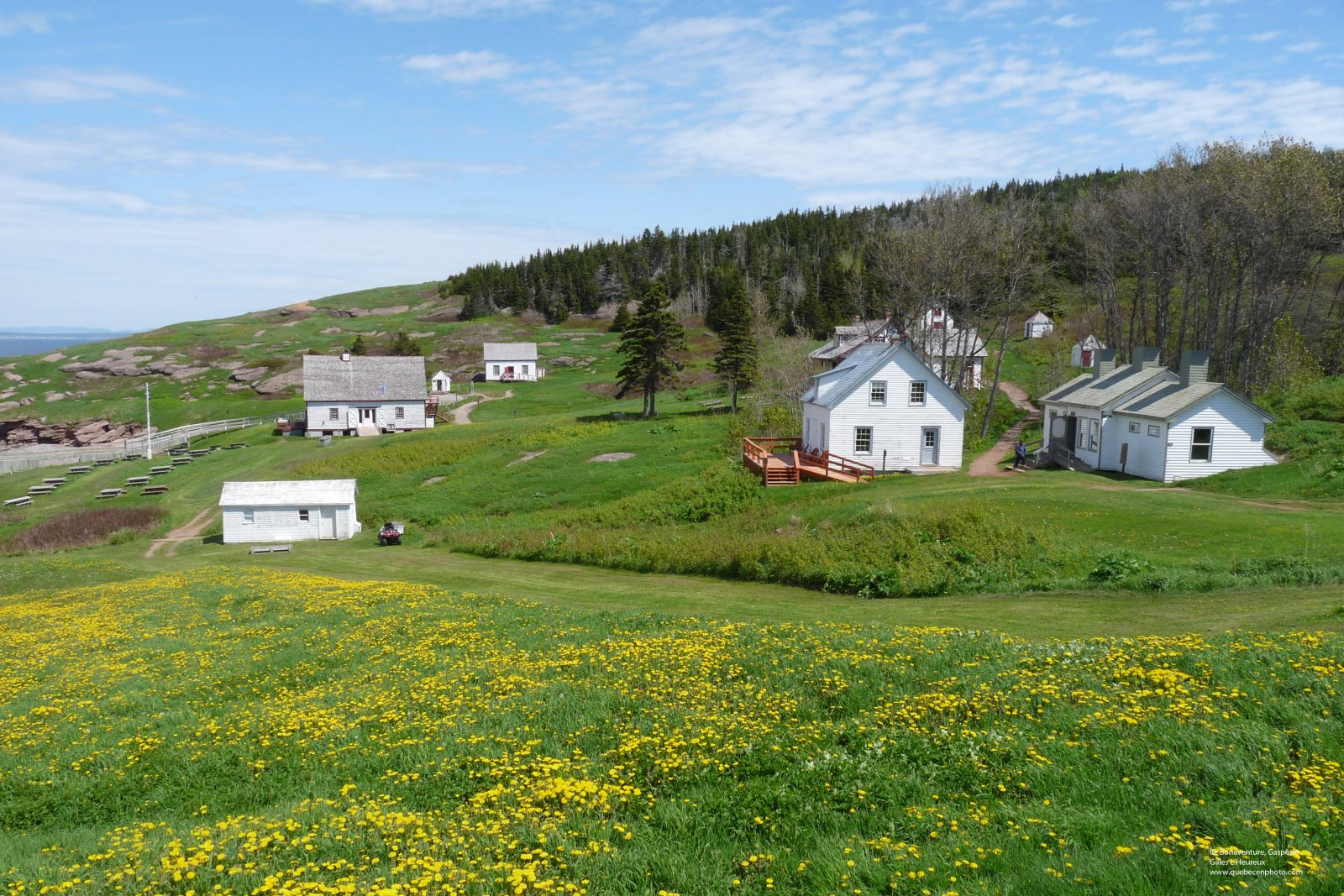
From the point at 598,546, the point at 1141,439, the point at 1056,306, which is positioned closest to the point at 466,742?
the point at 598,546

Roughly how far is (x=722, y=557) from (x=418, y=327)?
151 m

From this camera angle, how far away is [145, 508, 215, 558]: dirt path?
43750 mm

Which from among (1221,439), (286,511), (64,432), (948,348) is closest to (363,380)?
(286,511)

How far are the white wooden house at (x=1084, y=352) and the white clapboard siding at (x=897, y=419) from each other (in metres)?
49.3

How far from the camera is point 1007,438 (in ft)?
192

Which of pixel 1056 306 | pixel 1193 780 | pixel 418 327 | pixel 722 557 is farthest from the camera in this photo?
pixel 418 327

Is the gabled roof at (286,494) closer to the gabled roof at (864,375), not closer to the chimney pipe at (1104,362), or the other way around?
the gabled roof at (864,375)

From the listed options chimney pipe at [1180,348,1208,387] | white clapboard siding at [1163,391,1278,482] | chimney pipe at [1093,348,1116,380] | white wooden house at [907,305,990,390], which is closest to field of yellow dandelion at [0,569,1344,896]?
white clapboard siding at [1163,391,1278,482]

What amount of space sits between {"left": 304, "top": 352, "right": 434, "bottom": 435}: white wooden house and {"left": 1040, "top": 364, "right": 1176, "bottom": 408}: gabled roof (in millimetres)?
58510

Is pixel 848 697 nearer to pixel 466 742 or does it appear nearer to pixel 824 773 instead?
pixel 824 773

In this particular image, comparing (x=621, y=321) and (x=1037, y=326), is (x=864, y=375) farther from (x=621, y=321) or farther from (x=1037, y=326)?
(x=621, y=321)

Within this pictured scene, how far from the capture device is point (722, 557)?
31.0 metres

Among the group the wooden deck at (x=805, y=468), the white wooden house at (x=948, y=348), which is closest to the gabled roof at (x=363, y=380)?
the white wooden house at (x=948, y=348)

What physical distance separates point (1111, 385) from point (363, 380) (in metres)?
67.4
